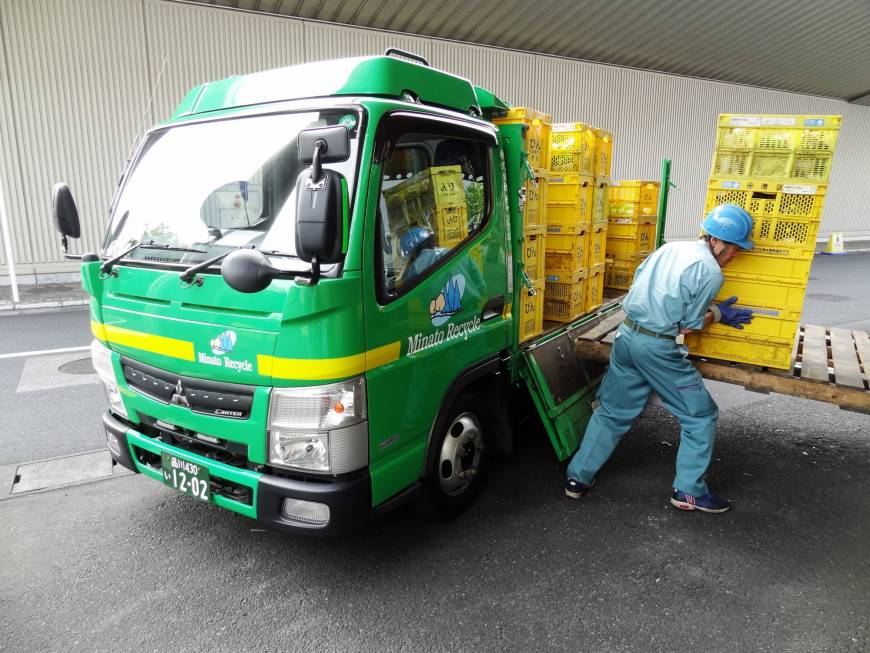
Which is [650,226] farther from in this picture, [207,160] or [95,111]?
[95,111]

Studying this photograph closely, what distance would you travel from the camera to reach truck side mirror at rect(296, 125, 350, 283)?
2.25 m

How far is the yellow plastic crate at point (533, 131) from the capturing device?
3.97 meters

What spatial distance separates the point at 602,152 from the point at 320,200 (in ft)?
13.6

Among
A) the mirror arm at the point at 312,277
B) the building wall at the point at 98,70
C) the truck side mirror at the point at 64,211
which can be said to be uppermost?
the building wall at the point at 98,70

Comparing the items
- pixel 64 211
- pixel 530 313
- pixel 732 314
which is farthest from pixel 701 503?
pixel 64 211

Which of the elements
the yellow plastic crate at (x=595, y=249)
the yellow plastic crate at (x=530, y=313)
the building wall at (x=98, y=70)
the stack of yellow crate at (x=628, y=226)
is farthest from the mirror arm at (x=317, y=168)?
the building wall at (x=98, y=70)

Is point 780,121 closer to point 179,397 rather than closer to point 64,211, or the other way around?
Result: point 179,397

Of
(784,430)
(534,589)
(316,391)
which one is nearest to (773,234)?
(784,430)

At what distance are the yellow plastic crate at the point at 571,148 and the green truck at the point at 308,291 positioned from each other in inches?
62.3

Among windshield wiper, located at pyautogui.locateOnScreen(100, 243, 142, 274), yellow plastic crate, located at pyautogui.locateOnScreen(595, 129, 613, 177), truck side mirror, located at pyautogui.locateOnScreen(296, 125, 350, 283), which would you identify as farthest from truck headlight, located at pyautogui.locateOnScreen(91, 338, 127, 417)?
yellow plastic crate, located at pyautogui.locateOnScreen(595, 129, 613, 177)

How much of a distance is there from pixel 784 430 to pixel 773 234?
7.51 ft

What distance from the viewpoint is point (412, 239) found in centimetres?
301

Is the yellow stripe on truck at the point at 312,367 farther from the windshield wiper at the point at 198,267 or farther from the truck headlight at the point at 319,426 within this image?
the windshield wiper at the point at 198,267

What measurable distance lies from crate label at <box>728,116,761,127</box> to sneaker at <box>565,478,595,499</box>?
2.62 metres
